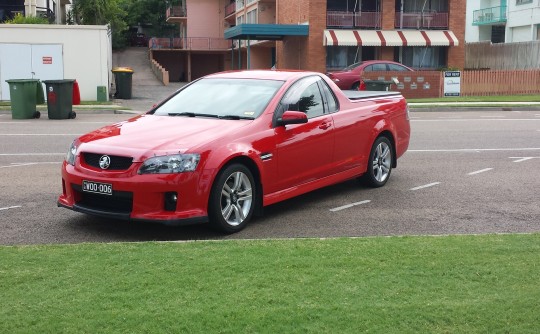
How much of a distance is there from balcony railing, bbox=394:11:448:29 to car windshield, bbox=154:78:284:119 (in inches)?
1396

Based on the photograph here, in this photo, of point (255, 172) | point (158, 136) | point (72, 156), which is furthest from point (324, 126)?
point (72, 156)

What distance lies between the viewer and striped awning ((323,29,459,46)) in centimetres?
3975

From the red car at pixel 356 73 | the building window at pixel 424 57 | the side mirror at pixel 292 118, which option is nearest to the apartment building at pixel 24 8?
the red car at pixel 356 73

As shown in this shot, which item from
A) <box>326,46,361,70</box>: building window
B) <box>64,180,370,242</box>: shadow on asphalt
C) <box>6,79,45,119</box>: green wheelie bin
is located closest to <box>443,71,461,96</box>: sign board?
<box>326,46,361,70</box>: building window

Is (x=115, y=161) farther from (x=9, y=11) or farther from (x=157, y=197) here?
(x=9, y=11)

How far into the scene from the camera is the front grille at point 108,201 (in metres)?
6.66

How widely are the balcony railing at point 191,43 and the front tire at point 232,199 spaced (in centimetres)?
5278

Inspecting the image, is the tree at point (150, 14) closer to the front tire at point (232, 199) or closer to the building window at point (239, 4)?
the building window at point (239, 4)

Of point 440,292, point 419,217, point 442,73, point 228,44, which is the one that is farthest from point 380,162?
point 228,44

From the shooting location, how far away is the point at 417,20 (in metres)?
42.2

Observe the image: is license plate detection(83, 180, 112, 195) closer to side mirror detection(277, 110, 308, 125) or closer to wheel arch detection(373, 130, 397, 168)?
side mirror detection(277, 110, 308, 125)

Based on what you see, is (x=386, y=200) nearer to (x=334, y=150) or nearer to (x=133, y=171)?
(x=334, y=150)

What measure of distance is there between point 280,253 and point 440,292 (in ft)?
4.63

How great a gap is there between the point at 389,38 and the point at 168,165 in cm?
3583
